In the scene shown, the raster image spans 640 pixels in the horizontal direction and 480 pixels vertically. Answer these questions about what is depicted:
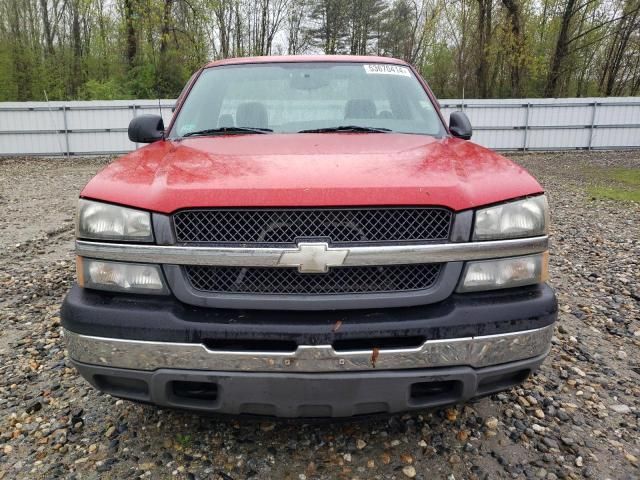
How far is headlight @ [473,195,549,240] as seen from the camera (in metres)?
1.90

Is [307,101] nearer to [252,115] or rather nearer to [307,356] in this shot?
[252,115]

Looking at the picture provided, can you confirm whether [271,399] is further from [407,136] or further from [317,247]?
[407,136]

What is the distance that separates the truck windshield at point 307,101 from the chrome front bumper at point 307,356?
1.51 meters

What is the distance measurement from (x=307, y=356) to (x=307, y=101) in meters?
1.93

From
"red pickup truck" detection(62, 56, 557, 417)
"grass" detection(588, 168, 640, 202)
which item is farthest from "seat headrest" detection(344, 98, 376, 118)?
"grass" detection(588, 168, 640, 202)

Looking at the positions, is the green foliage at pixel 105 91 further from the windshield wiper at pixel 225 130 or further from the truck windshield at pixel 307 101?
the windshield wiper at pixel 225 130

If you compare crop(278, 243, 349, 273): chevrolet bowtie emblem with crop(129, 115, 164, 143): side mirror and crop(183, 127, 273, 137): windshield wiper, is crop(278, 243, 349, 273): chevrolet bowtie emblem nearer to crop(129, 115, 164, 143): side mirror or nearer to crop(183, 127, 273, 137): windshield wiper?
crop(183, 127, 273, 137): windshield wiper

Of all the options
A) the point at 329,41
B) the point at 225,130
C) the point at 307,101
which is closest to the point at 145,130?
the point at 225,130

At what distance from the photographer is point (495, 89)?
26.0m

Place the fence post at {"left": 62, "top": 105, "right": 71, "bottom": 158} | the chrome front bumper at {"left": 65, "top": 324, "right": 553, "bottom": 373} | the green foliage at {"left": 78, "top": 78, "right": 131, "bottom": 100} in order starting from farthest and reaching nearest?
the green foliage at {"left": 78, "top": 78, "right": 131, "bottom": 100} → the fence post at {"left": 62, "top": 105, "right": 71, "bottom": 158} → the chrome front bumper at {"left": 65, "top": 324, "right": 553, "bottom": 373}

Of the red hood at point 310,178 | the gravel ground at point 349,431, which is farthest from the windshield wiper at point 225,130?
the gravel ground at point 349,431

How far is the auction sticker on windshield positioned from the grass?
7.72 m

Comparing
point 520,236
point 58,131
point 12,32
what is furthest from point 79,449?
point 12,32

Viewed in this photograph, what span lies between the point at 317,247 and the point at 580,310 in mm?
3091
